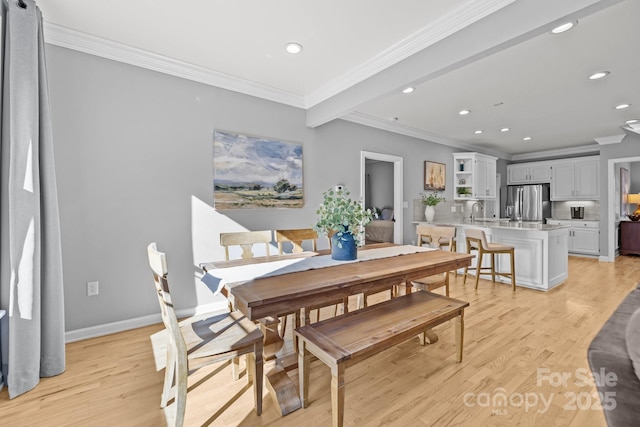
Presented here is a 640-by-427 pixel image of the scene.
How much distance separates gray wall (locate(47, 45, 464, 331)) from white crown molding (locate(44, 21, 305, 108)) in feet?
0.20

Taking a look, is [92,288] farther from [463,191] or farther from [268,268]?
[463,191]

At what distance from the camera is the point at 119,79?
269 centimetres

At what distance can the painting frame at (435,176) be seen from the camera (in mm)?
5680

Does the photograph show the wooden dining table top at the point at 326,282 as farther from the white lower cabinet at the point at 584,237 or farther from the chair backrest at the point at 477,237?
the white lower cabinet at the point at 584,237

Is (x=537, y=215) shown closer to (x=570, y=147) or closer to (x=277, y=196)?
(x=570, y=147)

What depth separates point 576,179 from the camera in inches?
268

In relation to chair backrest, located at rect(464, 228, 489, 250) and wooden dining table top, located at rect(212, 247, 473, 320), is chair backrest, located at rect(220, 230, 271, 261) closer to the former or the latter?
wooden dining table top, located at rect(212, 247, 473, 320)

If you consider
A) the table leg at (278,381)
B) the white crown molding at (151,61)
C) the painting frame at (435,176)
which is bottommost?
the table leg at (278,381)

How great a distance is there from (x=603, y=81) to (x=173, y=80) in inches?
182

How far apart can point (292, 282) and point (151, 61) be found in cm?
258

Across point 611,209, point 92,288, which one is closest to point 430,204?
point 611,209

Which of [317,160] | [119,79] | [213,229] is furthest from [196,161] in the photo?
[317,160]

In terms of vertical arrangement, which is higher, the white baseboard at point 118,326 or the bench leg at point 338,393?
the bench leg at point 338,393

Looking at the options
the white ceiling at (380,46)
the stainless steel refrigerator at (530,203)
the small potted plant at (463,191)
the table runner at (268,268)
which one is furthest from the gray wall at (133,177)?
the stainless steel refrigerator at (530,203)
